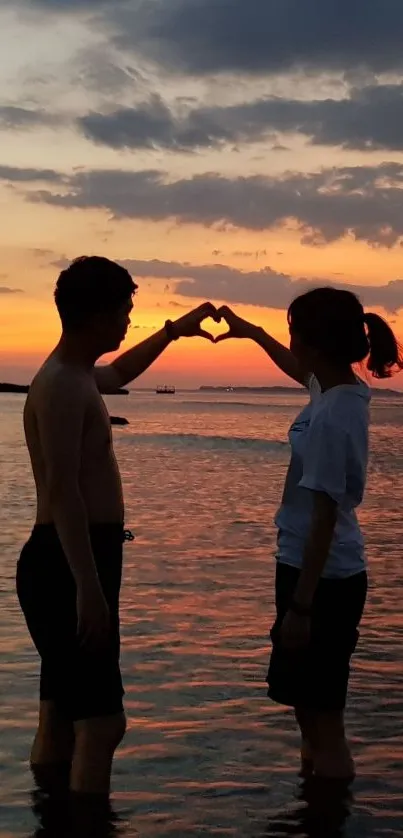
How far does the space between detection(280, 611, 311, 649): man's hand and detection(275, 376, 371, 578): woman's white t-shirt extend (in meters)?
0.22

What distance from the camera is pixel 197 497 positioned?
20.6 m

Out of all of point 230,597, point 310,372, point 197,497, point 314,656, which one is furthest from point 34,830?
point 197,497

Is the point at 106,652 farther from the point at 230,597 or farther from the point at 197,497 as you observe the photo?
the point at 197,497

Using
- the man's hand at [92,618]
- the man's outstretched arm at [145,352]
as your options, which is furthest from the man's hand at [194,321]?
the man's hand at [92,618]

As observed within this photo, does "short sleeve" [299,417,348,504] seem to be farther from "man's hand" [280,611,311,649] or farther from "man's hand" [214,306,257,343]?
"man's hand" [214,306,257,343]

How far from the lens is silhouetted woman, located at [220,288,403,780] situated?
408 centimetres

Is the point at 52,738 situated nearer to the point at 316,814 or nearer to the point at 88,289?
the point at 316,814

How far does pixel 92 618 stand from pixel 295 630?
794 mm

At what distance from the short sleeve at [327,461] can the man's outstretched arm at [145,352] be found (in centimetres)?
109

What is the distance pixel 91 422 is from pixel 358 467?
1.05 m

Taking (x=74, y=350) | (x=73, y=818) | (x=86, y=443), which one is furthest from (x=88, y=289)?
(x=73, y=818)

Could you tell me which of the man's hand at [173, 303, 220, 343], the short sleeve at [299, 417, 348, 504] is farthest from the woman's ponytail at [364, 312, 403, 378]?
the man's hand at [173, 303, 220, 343]

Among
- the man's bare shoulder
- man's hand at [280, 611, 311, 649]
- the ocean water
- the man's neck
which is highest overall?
the man's neck

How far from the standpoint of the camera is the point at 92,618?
4031 millimetres
